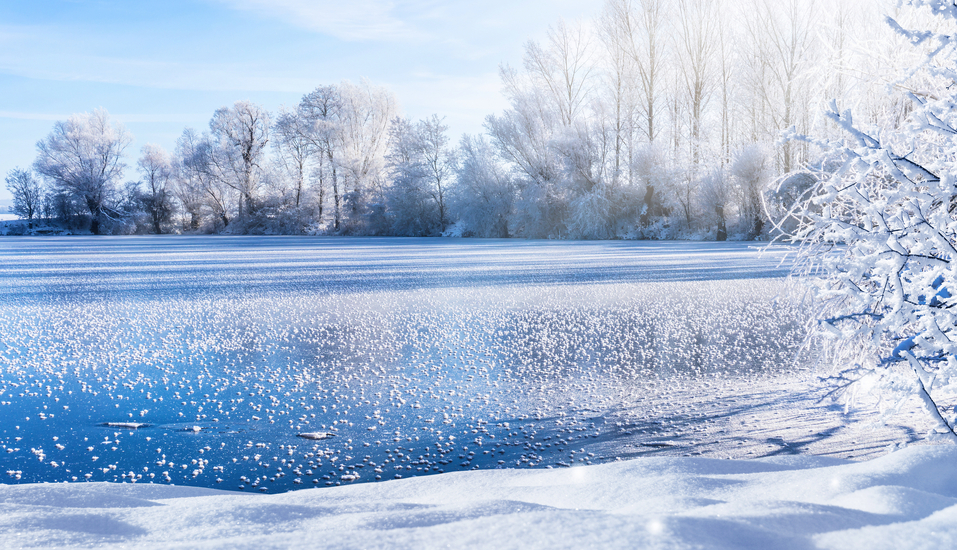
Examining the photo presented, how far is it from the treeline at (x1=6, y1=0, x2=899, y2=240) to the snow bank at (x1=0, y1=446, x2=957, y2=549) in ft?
56.3

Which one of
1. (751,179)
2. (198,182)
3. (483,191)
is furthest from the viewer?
(198,182)

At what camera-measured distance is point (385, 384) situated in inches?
141

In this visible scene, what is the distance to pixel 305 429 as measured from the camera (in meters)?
2.84

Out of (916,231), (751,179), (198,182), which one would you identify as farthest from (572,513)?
(198,182)

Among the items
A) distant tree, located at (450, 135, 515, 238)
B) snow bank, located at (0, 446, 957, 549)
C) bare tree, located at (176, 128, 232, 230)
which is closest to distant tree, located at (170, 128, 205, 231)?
bare tree, located at (176, 128, 232, 230)

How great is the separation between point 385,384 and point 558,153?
73.9 ft

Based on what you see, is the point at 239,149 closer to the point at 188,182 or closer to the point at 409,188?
the point at 188,182

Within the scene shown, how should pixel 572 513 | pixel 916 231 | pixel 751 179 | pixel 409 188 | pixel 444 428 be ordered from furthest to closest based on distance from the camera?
pixel 409 188 < pixel 751 179 < pixel 444 428 < pixel 916 231 < pixel 572 513

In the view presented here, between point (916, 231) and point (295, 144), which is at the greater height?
point (295, 144)

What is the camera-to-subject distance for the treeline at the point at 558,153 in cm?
2309

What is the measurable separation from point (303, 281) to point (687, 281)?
580 cm

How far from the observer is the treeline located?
75.8 feet

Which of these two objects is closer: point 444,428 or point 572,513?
point 572,513

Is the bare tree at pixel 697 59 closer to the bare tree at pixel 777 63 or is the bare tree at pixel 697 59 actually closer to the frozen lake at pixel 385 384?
the bare tree at pixel 777 63
